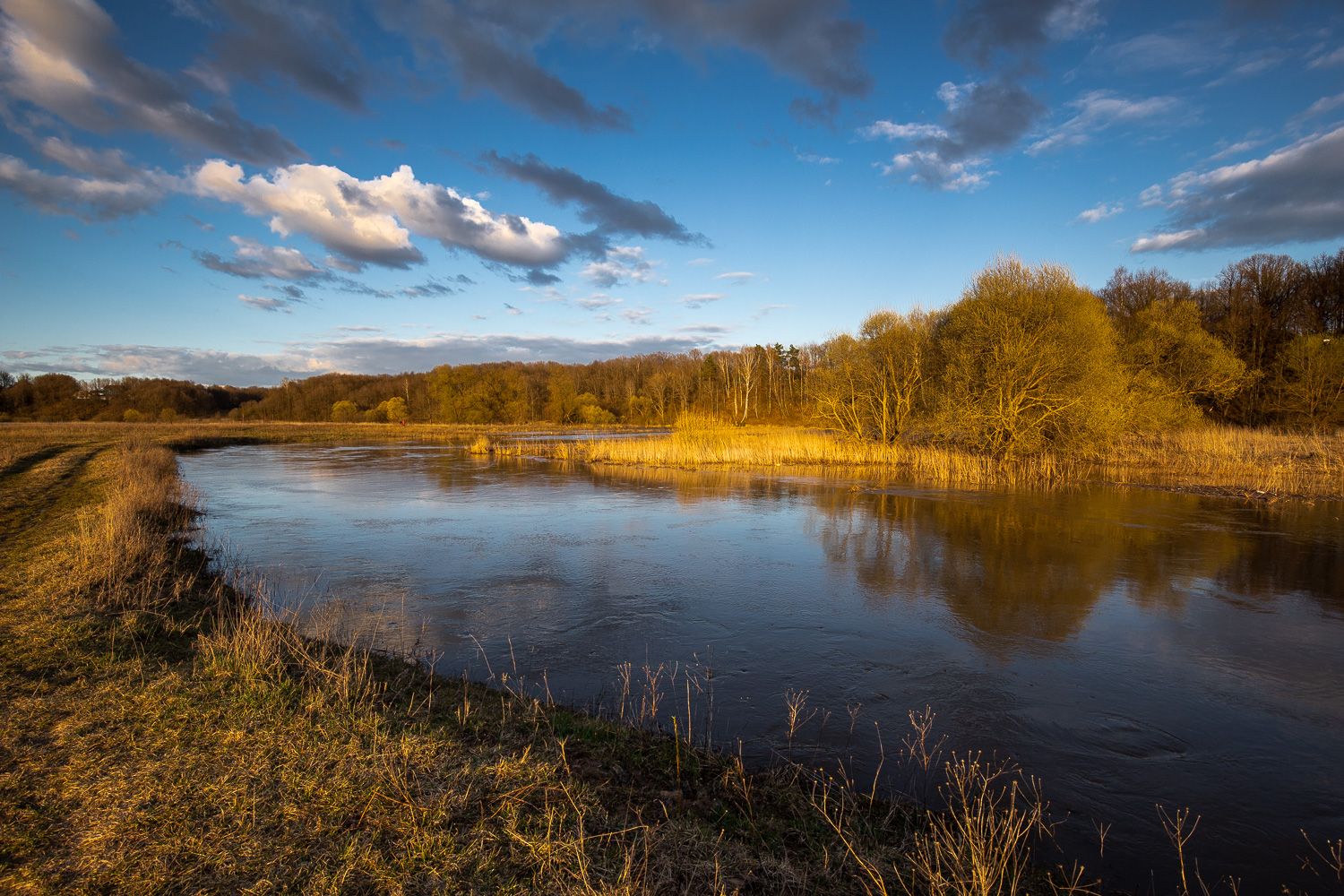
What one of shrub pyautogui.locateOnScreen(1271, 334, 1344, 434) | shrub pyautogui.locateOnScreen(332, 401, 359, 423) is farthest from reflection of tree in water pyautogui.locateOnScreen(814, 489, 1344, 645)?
shrub pyautogui.locateOnScreen(332, 401, 359, 423)

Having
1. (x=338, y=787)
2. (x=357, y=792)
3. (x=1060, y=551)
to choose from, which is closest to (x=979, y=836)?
(x=357, y=792)

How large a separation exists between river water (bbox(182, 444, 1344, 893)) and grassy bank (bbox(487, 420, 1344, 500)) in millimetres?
3633

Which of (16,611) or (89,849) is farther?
(16,611)

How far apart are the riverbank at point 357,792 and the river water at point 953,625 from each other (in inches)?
28.4

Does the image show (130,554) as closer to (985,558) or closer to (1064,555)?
(985,558)

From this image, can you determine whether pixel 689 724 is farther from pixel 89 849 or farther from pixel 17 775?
pixel 17 775

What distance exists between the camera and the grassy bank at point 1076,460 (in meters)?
16.2

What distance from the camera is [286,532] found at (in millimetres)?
11273

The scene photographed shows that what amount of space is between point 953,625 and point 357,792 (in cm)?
584

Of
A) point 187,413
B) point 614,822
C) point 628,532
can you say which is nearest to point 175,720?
point 614,822

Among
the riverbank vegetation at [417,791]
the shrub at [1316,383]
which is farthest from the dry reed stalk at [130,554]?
the shrub at [1316,383]

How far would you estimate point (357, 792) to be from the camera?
2.93 metres

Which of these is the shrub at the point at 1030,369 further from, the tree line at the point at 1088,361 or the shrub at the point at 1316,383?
the shrub at the point at 1316,383

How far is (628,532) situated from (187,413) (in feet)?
259
